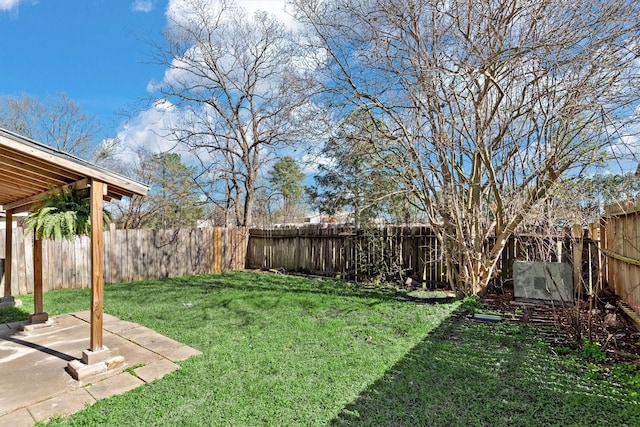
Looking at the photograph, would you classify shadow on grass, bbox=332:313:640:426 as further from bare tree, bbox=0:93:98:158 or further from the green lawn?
bare tree, bbox=0:93:98:158

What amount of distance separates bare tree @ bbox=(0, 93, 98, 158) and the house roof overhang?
1137cm

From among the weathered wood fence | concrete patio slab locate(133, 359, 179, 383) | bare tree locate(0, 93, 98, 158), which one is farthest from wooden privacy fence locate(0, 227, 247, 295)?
the weathered wood fence

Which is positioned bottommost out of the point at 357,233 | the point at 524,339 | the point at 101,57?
the point at 524,339

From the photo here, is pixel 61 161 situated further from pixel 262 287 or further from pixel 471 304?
pixel 471 304

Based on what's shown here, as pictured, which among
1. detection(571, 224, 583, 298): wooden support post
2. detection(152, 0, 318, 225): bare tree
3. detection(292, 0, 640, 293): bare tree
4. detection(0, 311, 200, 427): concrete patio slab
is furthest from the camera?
detection(152, 0, 318, 225): bare tree

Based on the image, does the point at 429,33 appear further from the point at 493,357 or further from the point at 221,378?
the point at 221,378

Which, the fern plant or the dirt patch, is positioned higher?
the fern plant

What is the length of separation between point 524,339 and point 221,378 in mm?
3123

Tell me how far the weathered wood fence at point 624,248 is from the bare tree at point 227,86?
318 inches

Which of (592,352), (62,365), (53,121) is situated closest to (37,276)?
(62,365)

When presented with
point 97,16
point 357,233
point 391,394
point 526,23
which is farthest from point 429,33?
point 97,16

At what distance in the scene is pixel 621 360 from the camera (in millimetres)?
2984

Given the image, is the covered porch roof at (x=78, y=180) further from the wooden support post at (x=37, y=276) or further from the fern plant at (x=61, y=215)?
the wooden support post at (x=37, y=276)

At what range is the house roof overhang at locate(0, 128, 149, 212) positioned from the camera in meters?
2.74
